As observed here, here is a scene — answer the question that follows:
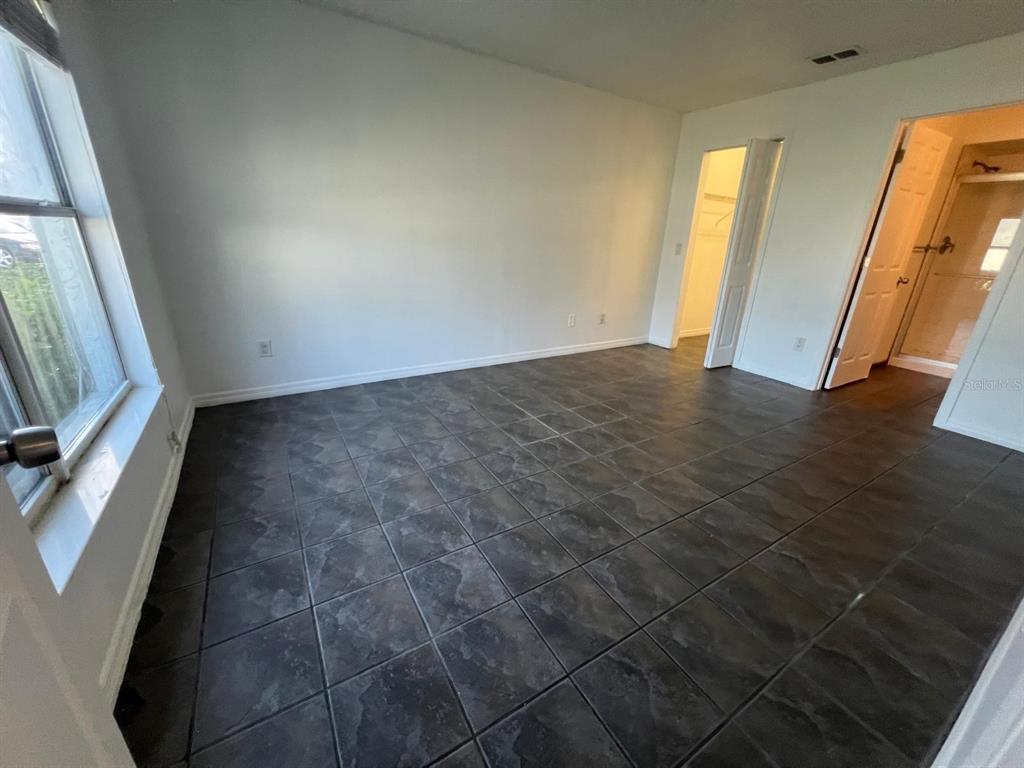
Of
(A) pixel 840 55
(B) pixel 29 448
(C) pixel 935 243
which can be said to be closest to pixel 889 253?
(C) pixel 935 243

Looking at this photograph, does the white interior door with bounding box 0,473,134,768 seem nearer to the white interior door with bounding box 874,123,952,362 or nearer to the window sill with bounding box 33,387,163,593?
the window sill with bounding box 33,387,163,593

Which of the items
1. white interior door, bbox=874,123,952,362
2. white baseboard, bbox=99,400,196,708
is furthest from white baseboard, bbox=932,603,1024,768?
white interior door, bbox=874,123,952,362

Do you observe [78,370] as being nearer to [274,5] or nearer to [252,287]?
[252,287]

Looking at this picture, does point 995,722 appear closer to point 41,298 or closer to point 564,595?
point 564,595

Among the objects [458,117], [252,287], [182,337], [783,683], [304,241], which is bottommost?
[783,683]

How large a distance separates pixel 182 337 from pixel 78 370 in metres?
1.15

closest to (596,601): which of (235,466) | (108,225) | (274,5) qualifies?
(235,466)

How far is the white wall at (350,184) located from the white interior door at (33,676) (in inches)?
98.6

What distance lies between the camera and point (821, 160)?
128 inches

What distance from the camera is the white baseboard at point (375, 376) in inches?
112

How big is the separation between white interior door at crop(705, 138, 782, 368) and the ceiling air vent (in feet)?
2.33

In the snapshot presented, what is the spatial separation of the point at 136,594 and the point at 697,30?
382 centimetres

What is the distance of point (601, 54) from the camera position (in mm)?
2840

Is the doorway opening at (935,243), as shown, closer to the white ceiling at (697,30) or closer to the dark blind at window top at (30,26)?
the white ceiling at (697,30)
